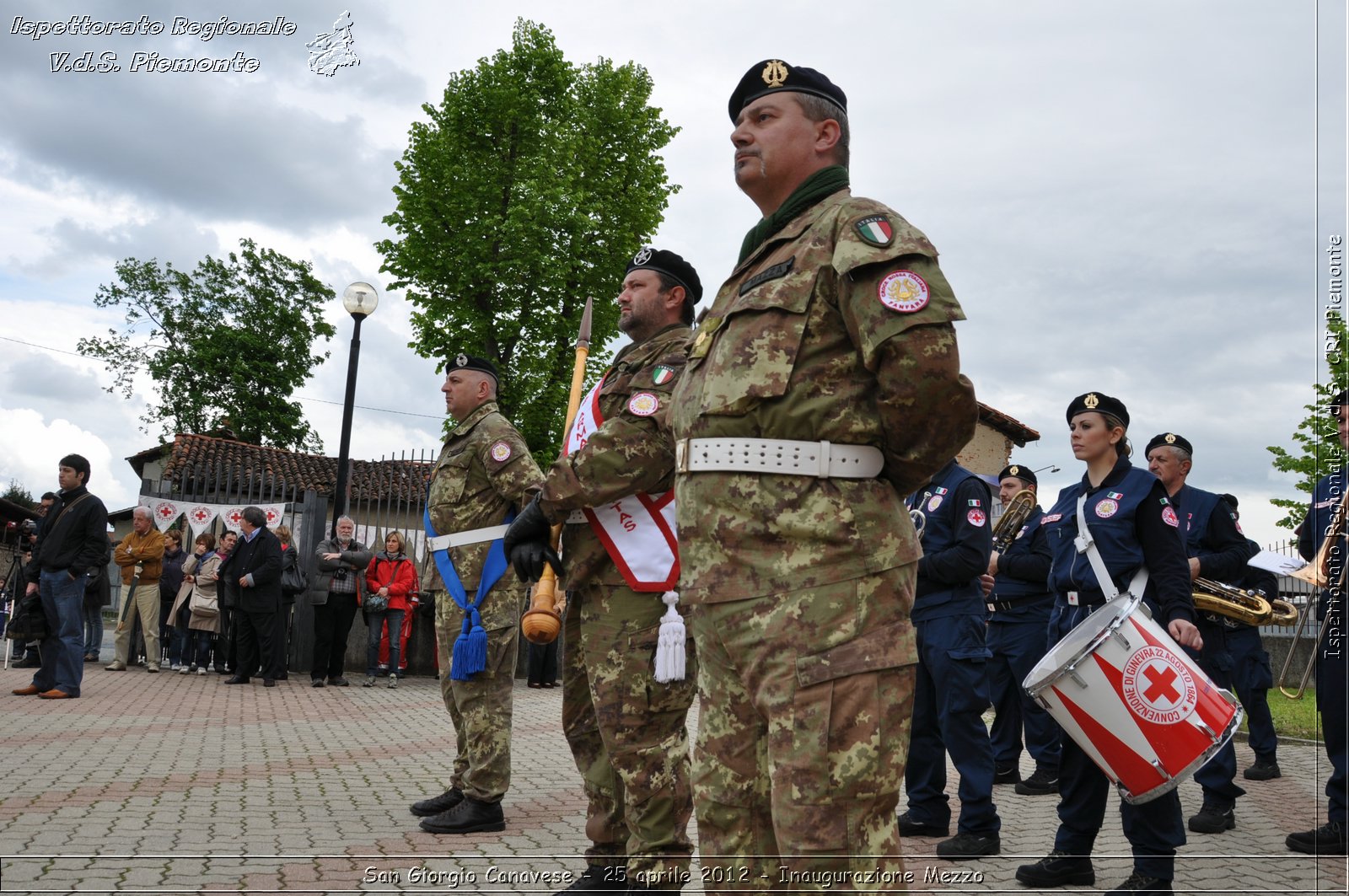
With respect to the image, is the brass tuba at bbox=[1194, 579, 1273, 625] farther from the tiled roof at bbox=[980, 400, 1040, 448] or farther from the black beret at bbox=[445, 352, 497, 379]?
the tiled roof at bbox=[980, 400, 1040, 448]

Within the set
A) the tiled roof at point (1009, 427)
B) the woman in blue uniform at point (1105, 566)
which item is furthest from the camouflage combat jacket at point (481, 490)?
the tiled roof at point (1009, 427)

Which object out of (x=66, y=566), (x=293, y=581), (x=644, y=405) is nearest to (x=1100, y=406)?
(x=644, y=405)

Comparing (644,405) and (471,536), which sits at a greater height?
(644,405)

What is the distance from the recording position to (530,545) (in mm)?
4387

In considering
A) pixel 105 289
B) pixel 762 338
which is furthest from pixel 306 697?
pixel 105 289

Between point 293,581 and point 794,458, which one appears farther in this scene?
point 293,581

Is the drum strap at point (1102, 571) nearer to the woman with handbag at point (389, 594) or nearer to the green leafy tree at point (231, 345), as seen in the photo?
the woman with handbag at point (389, 594)

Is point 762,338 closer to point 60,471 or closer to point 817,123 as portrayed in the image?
point 817,123

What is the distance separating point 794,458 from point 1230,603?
224 inches

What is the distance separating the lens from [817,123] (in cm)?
295

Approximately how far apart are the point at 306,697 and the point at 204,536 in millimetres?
3983

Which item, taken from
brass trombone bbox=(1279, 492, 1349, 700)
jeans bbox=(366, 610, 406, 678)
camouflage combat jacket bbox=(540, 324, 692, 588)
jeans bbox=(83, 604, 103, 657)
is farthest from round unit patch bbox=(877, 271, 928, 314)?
jeans bbox=(83, 604, 103, 657)

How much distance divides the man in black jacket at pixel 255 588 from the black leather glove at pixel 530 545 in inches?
448

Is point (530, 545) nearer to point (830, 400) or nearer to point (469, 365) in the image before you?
point (830, 400)
